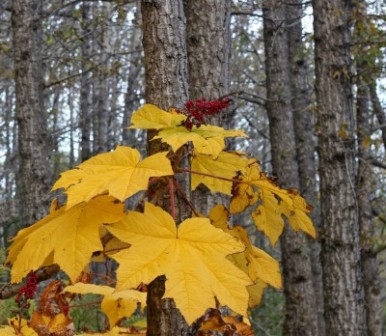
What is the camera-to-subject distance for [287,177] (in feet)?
25.7

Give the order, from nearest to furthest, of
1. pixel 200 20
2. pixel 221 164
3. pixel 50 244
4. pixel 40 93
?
1. pixel 50 244
2. pixel 221 164
3. pixel 200 20
4. pixel 40 93

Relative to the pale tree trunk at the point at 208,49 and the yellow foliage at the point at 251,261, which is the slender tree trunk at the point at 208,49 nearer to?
the pale tree trunk at the point at 208,49

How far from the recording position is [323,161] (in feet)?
16.2

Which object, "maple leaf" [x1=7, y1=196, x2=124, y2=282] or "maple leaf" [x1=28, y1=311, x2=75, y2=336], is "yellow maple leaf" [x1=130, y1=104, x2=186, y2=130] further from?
"maple leaf" [x1=28, y1=311, x2=75, y2=336]

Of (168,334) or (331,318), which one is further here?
(331,318)

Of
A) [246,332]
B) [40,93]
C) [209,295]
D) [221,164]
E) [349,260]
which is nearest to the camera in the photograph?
[209,295]

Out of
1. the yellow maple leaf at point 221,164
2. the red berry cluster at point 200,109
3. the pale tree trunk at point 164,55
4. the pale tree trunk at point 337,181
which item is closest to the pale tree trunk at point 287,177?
the pale tree trunk at point 337,181

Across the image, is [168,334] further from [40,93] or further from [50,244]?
[40,93]

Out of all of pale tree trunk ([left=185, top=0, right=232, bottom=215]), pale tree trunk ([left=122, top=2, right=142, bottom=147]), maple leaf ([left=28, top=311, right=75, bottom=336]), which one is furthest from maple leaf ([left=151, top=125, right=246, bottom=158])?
pale tree trunk ([left=122, top=2, right=142, bottom=147])

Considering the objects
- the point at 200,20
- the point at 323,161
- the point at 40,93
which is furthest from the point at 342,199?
the point at 40,93

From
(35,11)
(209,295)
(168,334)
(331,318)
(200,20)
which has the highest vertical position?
(35,11)

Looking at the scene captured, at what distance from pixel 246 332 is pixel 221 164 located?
421 mm

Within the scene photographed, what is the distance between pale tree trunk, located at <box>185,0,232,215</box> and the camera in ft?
10.2

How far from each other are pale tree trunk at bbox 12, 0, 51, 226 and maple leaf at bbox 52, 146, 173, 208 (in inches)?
191
